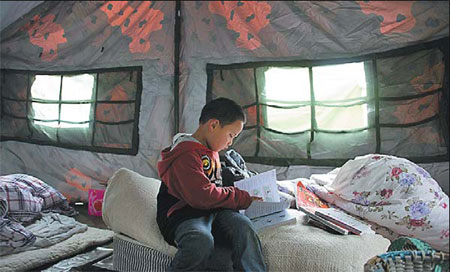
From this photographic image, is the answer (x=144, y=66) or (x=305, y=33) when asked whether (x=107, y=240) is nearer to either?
(x=144, y=66)

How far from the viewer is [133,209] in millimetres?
1141

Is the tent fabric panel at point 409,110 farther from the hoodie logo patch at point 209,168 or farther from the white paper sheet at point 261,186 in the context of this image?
the hoodie logo patch at point 209,168

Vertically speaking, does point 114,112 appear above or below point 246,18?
below

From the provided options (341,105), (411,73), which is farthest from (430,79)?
(341,105)

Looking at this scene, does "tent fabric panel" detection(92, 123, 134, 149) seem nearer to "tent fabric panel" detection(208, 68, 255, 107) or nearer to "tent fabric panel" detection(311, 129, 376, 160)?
"tent fabric panel" detection(208, 68, 255, 107)

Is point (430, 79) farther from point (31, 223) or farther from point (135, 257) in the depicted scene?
point (31, 223)

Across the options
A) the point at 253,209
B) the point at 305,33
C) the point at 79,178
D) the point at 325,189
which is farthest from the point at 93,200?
the point at 305,33

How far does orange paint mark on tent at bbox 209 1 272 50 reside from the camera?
181 centimetres

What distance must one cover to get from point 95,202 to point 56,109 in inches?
13.2

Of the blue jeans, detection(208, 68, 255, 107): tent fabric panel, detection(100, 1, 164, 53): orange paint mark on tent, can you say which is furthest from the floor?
detection(208, 68, 255, 107): tent fabric panel

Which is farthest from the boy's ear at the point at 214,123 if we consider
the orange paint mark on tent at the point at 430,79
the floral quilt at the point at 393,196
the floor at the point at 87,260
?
the orange paint mark on tent at the point at 430,79

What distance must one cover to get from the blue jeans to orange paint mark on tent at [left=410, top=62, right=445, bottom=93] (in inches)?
34.7

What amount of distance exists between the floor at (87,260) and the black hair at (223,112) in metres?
0.42

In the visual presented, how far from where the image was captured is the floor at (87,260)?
1.12 metres
